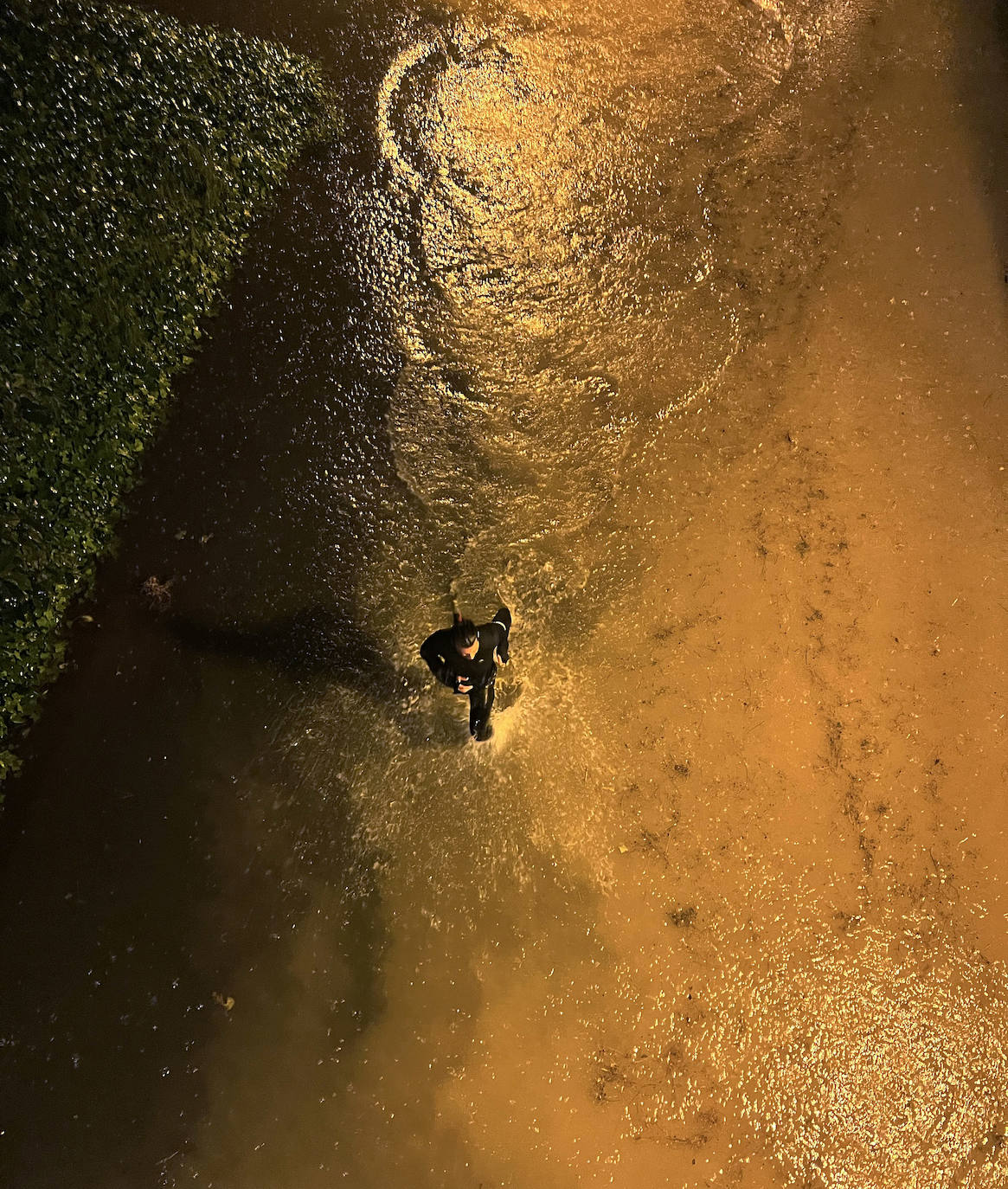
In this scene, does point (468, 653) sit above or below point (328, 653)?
above

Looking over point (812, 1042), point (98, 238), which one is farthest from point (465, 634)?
point (98, 238)

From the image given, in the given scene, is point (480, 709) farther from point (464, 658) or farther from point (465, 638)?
point (465, 638)

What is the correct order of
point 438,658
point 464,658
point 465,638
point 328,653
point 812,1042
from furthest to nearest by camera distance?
point 328,653 < point 812,1042 < point 438,658 < point 464,658 < point 465,638

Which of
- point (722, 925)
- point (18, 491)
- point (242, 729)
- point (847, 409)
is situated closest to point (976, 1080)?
point (722, 925)

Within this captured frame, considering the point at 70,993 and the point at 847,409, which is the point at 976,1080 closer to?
the point at 847,409

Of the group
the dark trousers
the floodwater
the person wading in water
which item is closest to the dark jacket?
the person wading in water

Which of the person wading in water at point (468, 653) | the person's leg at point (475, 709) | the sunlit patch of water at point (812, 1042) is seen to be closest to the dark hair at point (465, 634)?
the person wading in water at point (468, 653)
